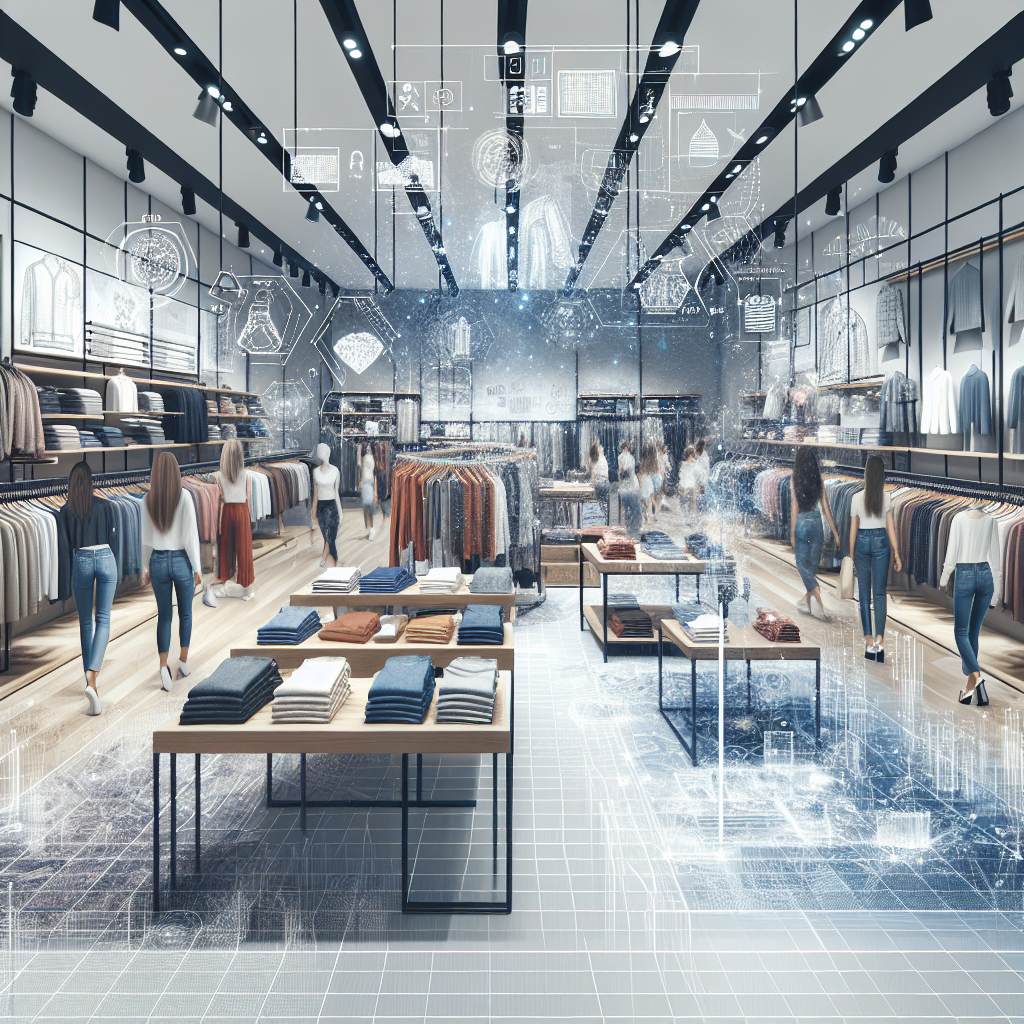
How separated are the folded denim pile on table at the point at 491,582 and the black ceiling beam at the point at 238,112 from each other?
1646 millimetres

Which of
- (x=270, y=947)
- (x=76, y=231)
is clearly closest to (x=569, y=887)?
(x=270, y=947)

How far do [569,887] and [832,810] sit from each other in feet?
3.92

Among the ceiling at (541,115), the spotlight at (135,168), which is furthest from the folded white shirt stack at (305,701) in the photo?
the spotlight at (135,168)

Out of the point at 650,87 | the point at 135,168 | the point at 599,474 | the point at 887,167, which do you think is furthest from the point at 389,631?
the point at 135,168

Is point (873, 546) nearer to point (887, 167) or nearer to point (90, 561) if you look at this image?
point (887, 167)

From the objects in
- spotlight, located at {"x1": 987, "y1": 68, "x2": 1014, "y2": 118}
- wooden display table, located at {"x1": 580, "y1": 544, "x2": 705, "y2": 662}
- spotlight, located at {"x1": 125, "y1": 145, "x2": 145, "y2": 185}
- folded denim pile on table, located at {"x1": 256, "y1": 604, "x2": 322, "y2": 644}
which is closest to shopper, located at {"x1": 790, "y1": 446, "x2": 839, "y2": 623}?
wooden display table, located at {"x1": 580, "y1": 544, "x2": 705, "y2": 662}

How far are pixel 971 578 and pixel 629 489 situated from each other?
1756 mm

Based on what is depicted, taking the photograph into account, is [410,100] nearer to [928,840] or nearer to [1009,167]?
[1009,167]

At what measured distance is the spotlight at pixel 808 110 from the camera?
10.6 feet

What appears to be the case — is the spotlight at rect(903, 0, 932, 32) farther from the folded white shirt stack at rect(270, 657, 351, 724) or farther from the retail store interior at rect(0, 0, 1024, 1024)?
the folded white shirt stack at rect(270, 657, 351, 724)

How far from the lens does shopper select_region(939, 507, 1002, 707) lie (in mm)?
3553

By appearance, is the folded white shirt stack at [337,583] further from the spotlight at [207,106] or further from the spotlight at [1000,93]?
the spotlight at [1000,93]

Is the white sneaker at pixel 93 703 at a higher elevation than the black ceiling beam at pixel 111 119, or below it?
below

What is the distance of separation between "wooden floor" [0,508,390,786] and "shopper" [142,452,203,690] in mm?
48
